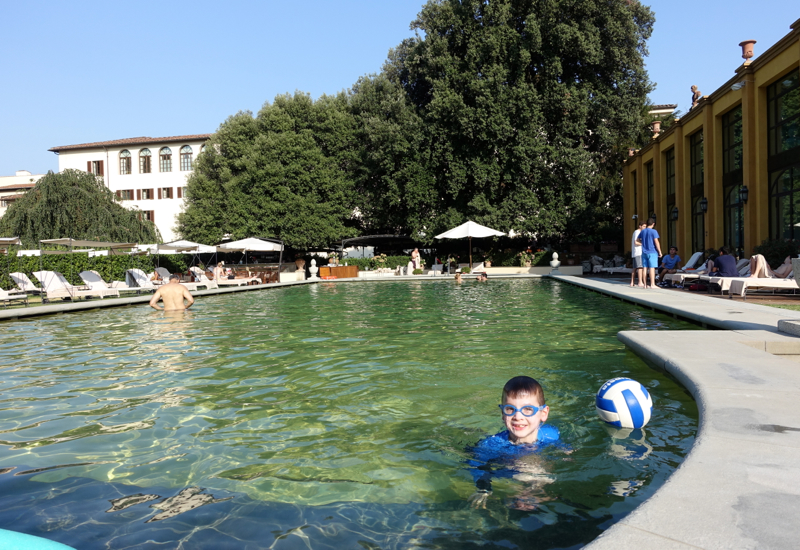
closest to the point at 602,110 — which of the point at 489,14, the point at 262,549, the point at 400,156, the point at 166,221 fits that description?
the point at 489,14

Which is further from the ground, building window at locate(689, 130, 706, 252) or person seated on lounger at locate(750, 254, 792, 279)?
building window at locate(689, 130, 706, 252)

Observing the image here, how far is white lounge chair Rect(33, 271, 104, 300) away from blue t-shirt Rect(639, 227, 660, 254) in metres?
16.6

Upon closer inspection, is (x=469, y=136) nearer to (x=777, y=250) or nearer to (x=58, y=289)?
(x=777, y=250)

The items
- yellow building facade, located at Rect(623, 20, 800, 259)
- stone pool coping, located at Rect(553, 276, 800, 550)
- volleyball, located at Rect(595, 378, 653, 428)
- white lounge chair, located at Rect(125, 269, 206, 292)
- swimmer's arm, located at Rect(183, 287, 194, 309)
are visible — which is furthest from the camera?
white lounge chair, located at Rect(125, 269, 206, 292)

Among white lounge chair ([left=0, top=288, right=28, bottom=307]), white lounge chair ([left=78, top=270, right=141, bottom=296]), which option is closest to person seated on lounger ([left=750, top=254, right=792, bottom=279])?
white lounge chair ([left=78, top=270, right=141, bottom=296])

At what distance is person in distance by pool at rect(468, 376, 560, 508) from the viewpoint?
3.90m

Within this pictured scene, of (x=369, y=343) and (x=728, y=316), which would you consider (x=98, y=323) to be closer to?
(x=369, y=343)

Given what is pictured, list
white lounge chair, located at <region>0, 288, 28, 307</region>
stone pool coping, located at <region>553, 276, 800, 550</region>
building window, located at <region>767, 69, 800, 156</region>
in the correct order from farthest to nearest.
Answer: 1. white lounge chair, located at <region>0, 288, 28, 307</region>
2. building window, located at <region>767, 69, 800, 156</region>
3. stone pool coping, located at <region>553, 276, 800, 550</region>

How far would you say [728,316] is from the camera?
884cm

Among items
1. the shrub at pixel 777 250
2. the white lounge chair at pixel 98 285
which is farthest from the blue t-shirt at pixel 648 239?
the white lounge chair at pixel 98 285

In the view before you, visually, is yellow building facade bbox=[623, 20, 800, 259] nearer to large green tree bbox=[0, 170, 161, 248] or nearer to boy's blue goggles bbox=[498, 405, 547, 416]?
boy's blue goggles bbox=[498, 405, 547, 416]

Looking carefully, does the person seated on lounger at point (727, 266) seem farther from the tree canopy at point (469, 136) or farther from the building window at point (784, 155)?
the tree canopy at point (469, 136)

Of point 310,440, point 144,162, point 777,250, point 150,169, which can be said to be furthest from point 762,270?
point 144,162

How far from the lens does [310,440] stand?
15.5 ft
